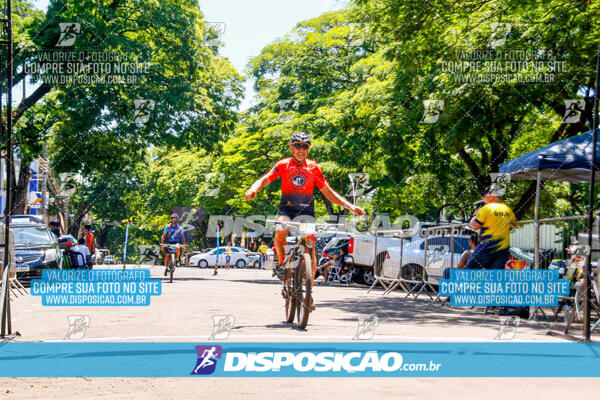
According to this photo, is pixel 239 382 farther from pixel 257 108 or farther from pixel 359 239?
pixel 257 108

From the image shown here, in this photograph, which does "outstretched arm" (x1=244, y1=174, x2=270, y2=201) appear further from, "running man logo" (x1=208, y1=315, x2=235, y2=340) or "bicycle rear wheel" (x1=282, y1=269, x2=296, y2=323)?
"running man logo" (x1=208, y1=315, x2=235, y2=340)

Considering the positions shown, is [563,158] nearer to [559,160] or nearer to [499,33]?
[559,160]

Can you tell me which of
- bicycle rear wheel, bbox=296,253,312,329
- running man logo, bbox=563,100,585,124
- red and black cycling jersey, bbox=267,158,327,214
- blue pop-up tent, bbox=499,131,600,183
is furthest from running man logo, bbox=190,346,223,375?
running man logo, bbox=563,100,585,124

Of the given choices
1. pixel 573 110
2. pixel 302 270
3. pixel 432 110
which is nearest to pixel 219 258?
pixel 573 110

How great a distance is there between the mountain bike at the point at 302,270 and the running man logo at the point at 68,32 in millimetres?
16310

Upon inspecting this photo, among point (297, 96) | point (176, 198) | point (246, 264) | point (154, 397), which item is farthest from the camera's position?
point (246, 264)

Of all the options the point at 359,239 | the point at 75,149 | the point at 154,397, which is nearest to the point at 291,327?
the point at 154,397

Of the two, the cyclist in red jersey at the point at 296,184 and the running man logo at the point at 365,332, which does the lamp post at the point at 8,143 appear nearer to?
the cyclist in red jersey at the point at 296,184

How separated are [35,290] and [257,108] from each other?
2274cm

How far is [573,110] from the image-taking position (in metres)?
18.5

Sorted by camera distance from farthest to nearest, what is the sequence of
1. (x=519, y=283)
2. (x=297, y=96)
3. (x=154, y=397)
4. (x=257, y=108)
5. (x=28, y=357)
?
→ (x=257, y=108), (x=297, y=96), (x=519, y=283), (x=28, y=357), (x=154, y=397)

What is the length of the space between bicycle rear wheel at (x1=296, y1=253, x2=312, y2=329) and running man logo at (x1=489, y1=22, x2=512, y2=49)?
7.52m

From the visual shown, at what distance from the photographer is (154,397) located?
495 cm

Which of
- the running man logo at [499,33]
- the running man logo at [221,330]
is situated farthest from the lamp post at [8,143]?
the running man logo at [499,33]
